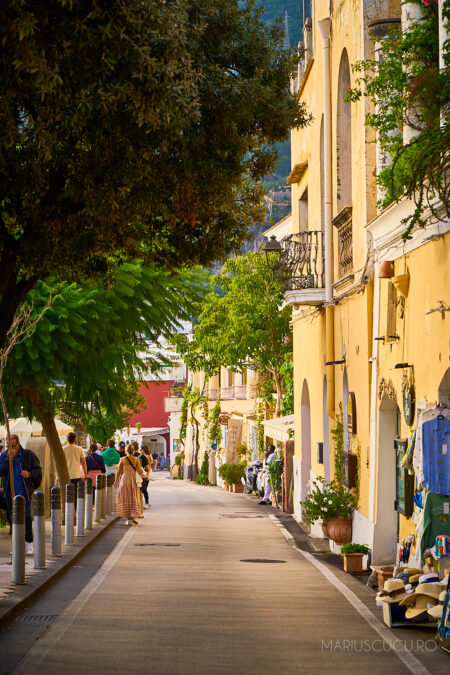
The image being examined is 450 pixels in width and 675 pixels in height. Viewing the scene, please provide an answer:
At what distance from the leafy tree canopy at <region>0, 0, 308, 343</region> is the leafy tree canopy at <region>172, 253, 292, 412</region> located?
90.4 feet

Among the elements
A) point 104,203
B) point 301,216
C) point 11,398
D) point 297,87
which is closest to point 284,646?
point 104,203

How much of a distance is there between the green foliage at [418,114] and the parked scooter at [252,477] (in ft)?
97.9

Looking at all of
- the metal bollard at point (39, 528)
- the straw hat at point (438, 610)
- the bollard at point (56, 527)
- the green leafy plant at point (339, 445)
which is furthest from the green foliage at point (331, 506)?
the straw hat at point (438, 610)

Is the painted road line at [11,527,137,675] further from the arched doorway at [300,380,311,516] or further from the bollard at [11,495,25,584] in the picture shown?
the arched doorway at [300,380,311,516]

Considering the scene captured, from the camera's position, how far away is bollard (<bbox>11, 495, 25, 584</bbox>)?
13.1 meters

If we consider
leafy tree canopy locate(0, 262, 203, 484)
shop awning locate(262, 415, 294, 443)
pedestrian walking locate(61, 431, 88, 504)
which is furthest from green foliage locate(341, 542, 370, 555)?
shop awning locate(262, 415, 294, 443)

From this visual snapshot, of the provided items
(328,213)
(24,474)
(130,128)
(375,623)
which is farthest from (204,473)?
(130,128)

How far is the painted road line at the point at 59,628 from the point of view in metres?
8.95

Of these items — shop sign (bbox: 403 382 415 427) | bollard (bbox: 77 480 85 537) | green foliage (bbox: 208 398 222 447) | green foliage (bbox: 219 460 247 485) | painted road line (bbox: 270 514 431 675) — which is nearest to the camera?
painted road line (bbox: 270 514 431 675)

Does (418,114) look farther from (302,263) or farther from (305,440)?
(305,440)

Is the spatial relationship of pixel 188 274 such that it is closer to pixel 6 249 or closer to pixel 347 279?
pixel 347 279

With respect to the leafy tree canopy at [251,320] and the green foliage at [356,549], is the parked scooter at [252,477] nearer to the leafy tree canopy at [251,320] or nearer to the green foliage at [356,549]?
the leafy tree canopy at [251,320]

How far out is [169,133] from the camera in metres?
9.86

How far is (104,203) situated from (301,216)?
55.4ft
